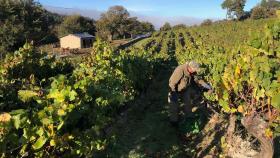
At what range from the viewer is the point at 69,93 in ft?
15.3

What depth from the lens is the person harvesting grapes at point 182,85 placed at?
9094 millimetres

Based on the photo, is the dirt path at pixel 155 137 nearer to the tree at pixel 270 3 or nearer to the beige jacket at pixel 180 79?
the beige jacket at pixel 180 79

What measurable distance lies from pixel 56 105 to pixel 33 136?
1.37 ft

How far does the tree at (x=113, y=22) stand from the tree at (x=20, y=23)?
76.2ft

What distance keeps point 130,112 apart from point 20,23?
49.3 m

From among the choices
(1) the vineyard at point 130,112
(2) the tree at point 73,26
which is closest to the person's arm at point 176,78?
(1) the vineyard at point 130,112

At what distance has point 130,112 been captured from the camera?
11297 millimetres

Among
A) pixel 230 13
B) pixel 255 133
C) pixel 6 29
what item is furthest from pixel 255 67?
pixel 230 13

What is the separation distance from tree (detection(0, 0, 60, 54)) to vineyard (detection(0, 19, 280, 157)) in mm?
39065

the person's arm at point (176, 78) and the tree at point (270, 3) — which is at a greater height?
the tree at point (270, 3)

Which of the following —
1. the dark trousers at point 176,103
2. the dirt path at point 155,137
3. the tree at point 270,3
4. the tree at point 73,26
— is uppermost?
the tree at point 270,3

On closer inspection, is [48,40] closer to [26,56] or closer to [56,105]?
[26,56]

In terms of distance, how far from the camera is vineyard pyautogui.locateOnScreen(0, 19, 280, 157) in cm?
447

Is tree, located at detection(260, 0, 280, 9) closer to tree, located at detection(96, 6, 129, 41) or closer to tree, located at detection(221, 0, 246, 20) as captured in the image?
tree, located at detection(221, 0, 246, 20)
